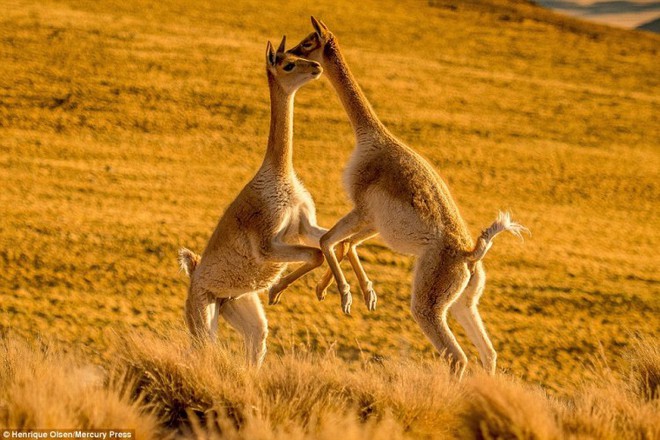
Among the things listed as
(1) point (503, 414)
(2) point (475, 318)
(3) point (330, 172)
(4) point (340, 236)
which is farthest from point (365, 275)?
(3) point (330, 172)

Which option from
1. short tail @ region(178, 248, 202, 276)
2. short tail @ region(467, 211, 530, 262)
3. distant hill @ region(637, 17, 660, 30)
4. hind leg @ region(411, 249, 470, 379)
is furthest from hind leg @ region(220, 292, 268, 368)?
distant hill @ region(637, 17, 660, 30)

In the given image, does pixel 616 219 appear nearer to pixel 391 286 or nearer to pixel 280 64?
pixel 391 286

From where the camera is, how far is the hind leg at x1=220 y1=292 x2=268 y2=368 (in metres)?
6.28

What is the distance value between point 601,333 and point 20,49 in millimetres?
22427

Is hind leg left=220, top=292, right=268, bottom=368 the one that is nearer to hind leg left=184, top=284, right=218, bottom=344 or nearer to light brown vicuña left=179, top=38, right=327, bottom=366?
light brown vicuña left=179, top=38, right=327, bottom=366

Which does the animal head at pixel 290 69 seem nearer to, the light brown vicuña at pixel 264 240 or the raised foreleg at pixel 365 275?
the light brown vicuña at pixel 264 240

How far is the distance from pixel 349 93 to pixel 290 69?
1.27ft

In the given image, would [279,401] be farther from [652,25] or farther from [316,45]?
[652,25]

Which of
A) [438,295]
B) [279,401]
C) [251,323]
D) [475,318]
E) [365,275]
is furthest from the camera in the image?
[251,323]

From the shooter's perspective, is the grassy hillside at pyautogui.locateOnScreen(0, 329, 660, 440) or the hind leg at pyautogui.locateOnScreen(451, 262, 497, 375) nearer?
the grassy hillside at pyautogui.locateOnScreen(0, 329, 660, 440)

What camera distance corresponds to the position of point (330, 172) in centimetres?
2359

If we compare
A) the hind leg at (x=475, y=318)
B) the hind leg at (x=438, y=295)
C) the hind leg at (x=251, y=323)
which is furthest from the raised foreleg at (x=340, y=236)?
the hind leg at (x=251, y=323)

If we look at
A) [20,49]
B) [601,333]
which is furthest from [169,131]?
[601,333]

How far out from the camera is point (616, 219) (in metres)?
24.0
